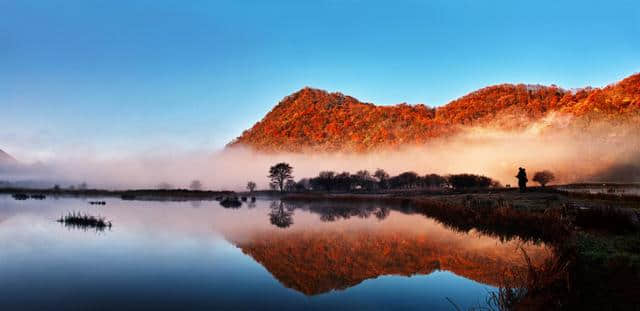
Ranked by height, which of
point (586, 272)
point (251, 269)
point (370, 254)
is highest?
point (586, 272)

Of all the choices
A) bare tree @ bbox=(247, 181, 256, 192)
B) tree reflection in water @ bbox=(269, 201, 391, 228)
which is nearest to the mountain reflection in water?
tree reflection in water @ bbox=(269, 201, 391, 228)

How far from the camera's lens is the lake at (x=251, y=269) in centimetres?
1170

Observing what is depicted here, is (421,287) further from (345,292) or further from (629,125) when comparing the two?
(629,125)

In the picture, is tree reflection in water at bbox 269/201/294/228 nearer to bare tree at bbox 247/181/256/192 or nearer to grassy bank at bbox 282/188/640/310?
grassy bank at bbox 282/188/640/310

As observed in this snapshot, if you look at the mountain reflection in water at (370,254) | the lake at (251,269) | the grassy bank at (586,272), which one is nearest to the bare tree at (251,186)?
the lake at (251,269)

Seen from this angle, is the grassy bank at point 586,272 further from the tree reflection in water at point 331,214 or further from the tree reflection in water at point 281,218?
the tree reflection in water at point 331,214

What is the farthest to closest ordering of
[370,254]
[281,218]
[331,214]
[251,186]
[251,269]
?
[251,186], [331,214], [281,218], [370,254], [251,269]

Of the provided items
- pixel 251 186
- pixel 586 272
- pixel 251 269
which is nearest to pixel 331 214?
pixel 251 269

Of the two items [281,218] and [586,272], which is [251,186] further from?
[586,272]

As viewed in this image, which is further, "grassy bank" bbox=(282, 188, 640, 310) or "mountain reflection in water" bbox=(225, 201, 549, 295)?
"mountain reflection in water" bbox=(225, 201, 549, 295)

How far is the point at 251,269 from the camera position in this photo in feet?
52.7

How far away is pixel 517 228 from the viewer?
24.5m

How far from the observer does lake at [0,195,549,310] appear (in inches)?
461

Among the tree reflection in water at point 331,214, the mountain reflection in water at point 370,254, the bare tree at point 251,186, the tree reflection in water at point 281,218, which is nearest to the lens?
the mountain reflection in water at point 370,254
